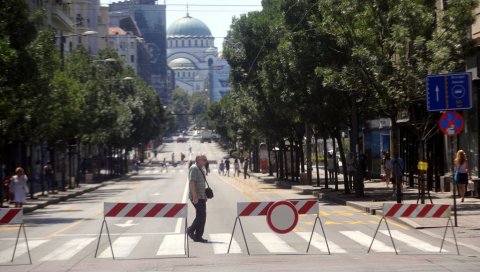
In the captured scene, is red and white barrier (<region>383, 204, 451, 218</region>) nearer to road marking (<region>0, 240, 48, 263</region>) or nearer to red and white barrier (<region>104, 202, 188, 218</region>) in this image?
red and white barrier (<region>104, 202, 188, 218</region>)

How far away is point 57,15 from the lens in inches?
2874

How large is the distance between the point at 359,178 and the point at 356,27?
6826 mm

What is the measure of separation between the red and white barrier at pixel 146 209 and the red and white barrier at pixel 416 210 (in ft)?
12.6

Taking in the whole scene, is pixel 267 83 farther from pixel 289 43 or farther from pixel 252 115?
pixel 252 115

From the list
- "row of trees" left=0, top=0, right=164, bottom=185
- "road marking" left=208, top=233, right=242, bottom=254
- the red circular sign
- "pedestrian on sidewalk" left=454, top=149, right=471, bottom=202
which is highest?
"row of trees" left=0, top=0, right=164, bottom=185

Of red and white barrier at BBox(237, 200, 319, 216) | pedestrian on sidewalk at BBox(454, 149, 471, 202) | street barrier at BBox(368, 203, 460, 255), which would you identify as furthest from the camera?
pedestrian on sidewalk at BBox(454, 149, 471, 202)

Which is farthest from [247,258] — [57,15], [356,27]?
[57,15]

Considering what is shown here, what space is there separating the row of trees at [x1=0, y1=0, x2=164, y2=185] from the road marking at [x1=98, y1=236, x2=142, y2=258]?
1255 centimetres

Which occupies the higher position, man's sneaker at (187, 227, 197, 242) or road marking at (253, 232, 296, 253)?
man's sneaker at (187, 227, 197, 242)

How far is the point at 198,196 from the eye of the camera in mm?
18016

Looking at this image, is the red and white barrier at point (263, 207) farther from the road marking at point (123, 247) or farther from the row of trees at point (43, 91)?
the row of trees at point (43, 91)

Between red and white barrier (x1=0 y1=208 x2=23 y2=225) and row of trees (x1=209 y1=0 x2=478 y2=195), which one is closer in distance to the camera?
red and white barrier (x1=0 y1=208 x2=23 y2=225)

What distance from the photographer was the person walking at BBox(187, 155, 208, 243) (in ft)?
58.8

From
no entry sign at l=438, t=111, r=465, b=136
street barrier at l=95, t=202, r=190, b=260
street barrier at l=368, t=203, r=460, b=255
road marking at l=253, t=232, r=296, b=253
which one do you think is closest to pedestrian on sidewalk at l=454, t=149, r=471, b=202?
no entry sign at l=438, t=111, r=465, b=136
